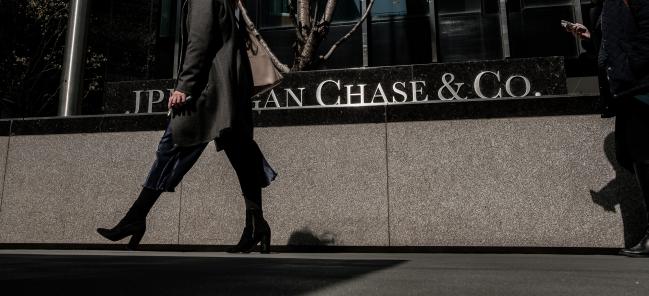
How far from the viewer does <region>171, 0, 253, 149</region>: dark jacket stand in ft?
11.8

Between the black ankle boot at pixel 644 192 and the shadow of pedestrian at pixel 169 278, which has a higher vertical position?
the black ankle boot at pixel 644 192

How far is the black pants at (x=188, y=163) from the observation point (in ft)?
12.0

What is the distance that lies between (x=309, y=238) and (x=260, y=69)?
5.42 ft

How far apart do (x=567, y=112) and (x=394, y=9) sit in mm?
12920

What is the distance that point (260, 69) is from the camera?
4090mm

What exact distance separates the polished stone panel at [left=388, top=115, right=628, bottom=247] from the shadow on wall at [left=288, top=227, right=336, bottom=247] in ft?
1.78

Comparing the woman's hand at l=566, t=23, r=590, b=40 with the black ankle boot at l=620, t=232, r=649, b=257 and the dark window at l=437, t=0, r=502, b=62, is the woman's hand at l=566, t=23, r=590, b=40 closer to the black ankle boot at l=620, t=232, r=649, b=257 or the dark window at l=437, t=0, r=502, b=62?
the black ankle boot at l=620, t=232, r=649, b=257

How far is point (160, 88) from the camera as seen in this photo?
23.1 feet

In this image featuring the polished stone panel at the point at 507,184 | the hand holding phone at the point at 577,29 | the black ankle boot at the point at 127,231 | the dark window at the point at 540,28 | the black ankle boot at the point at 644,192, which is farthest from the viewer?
the dark window at the point at 540,28

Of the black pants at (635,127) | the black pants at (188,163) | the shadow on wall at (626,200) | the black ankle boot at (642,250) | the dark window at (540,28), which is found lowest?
the black ankle boot at (642,250)

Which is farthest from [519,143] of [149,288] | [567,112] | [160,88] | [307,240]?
[160,88]

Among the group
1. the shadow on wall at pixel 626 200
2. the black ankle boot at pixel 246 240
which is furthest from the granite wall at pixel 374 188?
the black ankle boot at pixel 246 240

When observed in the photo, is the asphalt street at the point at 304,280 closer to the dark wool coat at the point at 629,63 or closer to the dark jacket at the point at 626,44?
the dark wool coat at the point at 629,63

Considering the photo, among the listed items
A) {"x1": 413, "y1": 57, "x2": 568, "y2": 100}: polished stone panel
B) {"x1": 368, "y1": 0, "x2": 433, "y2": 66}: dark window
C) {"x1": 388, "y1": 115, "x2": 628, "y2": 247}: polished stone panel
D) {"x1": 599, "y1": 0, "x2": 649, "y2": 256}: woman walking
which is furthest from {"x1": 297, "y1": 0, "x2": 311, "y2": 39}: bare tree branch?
{"x1": 368, "y1": 0, "x2": 433, "y2": 66}: dark window
